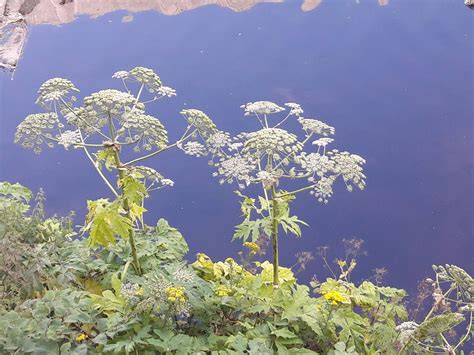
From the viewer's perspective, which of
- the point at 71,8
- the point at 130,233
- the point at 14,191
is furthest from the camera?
the point at 71,8

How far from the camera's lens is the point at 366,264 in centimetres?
309

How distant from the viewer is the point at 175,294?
1.90 metres

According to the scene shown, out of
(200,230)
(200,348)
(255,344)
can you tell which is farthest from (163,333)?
(200,230)

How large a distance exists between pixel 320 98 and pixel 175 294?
227cm

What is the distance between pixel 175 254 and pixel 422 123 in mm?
2049

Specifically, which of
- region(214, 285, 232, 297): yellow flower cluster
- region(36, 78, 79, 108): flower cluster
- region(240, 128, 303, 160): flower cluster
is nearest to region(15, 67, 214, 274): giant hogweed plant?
region(36, 78, 79, 108): flower cluster

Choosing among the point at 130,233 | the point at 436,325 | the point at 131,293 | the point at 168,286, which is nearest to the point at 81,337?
the point at 131,293

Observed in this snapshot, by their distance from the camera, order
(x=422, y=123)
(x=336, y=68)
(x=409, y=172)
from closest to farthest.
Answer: (x=409, y=172) < (x=422, y=123) < (x=336, y=68)

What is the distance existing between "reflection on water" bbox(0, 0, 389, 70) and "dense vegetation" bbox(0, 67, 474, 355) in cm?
238

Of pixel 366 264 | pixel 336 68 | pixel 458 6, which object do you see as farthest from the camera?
pixel 458 6

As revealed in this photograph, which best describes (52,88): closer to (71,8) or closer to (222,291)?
(222,291)

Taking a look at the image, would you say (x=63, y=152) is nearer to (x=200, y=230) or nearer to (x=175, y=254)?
(x=200, y=230)

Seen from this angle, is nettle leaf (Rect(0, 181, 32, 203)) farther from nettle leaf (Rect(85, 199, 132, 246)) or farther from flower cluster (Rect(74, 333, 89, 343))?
flower cluster (Rect(74, 333, 89, 343))

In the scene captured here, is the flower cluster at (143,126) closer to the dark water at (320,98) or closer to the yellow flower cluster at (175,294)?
the yellow flower cluster at (175,294)
